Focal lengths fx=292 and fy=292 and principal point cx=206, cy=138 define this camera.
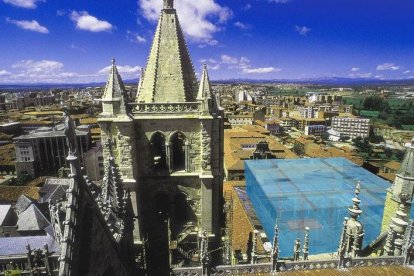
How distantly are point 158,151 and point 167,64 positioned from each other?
5823mm

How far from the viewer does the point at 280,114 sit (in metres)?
140

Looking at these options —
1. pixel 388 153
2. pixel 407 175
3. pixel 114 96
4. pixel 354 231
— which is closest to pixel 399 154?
pixel 388 153

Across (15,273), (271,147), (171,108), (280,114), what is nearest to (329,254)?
(171,108)

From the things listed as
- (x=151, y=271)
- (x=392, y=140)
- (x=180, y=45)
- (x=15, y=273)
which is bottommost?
(x=392, y=140)

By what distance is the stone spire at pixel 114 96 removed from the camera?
46.9 ft

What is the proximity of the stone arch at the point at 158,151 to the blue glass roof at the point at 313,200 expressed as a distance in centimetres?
1182

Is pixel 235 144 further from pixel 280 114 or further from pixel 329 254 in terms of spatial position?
pixel 280 114

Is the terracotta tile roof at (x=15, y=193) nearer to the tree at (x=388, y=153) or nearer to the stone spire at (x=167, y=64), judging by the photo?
the stone spire at (x=167, y=64)

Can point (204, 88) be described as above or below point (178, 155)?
above

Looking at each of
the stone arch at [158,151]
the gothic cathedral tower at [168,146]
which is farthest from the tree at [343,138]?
the stone arch at [158,151]

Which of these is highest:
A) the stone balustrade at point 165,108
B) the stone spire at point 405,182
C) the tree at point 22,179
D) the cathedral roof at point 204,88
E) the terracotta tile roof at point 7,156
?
the cathedral roof at point 204,88

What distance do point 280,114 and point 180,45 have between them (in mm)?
130511

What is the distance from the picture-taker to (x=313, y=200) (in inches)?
1013

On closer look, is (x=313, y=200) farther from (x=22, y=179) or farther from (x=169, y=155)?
(x=22, y=179)
